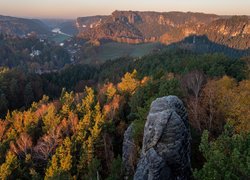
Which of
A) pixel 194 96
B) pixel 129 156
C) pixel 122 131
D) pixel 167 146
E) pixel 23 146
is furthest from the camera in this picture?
pixel 122 131

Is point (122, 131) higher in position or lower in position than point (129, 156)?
lower

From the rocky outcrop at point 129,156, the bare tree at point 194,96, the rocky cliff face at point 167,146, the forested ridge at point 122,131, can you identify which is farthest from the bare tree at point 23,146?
the rocky cliff face at point 167,146

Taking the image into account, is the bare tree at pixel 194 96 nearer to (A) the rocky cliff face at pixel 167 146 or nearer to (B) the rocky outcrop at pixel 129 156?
(A) the rocky cliff face at pixel 167 146

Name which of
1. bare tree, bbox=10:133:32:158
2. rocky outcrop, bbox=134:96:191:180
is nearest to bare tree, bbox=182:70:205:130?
rocky outcrop, bbox=134:96:191:180

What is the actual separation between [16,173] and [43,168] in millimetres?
3676

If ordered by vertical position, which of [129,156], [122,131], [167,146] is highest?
[167,146]

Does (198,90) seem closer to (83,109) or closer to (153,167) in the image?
(153,167)

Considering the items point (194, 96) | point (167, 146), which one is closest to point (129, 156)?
point (194, 96)

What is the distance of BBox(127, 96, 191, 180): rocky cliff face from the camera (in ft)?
83.6

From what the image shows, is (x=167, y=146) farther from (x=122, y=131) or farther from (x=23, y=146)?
(x=23, y=146)

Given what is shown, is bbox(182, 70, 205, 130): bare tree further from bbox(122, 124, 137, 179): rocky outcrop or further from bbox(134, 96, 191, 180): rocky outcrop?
bbox(122, 124, 137, 179): rocky outcrop

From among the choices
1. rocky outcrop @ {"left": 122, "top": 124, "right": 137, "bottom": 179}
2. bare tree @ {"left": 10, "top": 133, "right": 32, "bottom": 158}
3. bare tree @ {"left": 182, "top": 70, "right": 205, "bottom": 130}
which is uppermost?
bare tree @ {"left": 182, "top": 70, "right": 205, "bottom": 130}

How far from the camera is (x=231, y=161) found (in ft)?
59.3

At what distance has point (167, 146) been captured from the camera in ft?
84.1
